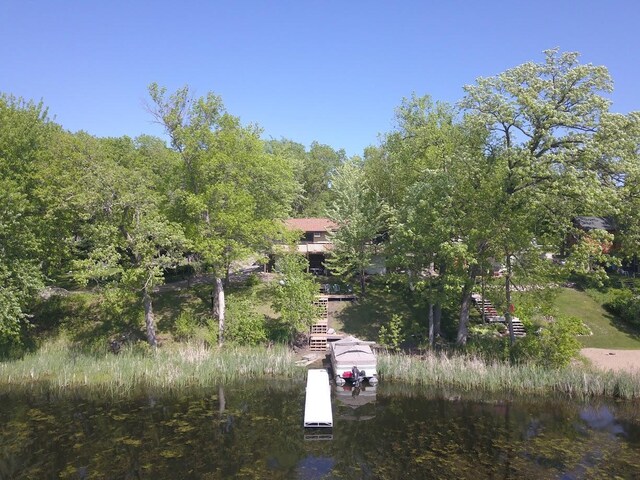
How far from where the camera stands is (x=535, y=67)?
2862cm

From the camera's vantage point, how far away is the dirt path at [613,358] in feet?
95.0

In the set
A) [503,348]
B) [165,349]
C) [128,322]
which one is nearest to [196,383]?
[165,349]

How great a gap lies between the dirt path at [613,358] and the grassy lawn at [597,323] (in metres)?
1.28

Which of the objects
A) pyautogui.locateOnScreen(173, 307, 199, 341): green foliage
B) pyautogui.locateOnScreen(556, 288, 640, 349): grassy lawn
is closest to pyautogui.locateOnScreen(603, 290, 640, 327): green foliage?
pyautogui.locateOnScreen(556, 288, 640, 349): grassy lawn

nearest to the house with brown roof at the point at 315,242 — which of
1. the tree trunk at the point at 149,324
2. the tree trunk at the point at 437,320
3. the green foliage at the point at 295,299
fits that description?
the green foliage at the point at 295,299

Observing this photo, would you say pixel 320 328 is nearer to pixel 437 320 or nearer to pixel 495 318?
pixel 437 320

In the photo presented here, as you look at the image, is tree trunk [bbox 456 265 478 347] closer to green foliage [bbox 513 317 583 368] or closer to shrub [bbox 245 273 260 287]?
green foliage [bbox 513 317 583 368]

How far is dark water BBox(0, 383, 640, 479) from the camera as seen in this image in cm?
1775

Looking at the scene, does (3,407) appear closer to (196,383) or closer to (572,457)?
(196,383)

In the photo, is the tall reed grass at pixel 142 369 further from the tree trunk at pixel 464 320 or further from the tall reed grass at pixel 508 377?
the tree trunk at pixel 464 320

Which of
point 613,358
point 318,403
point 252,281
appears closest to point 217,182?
point 252,281

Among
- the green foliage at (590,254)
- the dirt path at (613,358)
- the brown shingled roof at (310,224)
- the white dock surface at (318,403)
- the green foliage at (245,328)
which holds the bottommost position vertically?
the white dock surface at (318,403)

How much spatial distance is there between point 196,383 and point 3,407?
9.47 metres

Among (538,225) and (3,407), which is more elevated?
(538,225)
